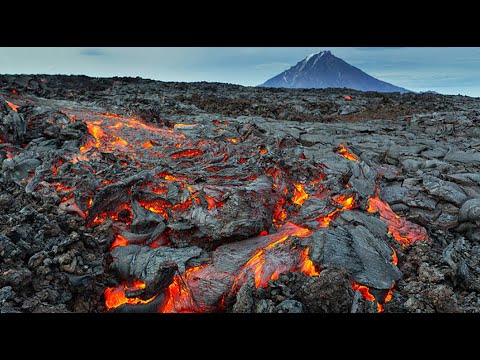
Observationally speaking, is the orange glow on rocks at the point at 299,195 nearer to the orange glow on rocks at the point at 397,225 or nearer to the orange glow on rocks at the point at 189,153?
the orange glow on rocks at the point at 397,225

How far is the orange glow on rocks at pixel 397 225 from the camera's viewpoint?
9773 mm

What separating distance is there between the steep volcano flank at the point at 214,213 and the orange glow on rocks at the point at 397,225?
2.1 inches

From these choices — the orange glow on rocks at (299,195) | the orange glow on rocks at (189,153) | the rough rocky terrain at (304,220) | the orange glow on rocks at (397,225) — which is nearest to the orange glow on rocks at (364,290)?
the rough rocky terrain at (304,220)

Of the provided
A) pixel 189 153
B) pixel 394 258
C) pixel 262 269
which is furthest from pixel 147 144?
pixel 394 258

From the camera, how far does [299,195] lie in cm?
1152

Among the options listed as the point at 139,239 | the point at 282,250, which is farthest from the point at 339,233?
the point at 139,239

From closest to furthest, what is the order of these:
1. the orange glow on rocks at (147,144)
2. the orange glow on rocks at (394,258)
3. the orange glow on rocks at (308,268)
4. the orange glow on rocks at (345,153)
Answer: the orange glow on rocks at (308,268) → the orange glow on rocks at (394,258) → the orange glow on rocks at (147,144) → the orange glow on rocks at (345,153)

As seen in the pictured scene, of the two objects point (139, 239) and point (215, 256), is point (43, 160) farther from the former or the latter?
point (215, 256)

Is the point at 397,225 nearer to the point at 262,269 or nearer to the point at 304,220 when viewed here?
the point at 304,220

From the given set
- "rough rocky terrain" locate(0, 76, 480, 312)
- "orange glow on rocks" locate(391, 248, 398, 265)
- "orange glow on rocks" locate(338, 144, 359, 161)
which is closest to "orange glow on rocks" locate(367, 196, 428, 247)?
"rough rocky terrain" locate(0, 76, 480, 312)

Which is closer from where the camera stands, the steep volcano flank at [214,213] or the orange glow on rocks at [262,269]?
the orange glow on rocks at [262,269]

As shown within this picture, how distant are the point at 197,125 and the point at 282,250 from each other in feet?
42.2

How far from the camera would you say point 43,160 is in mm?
11258

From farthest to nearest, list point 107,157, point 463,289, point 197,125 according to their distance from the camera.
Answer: point 197,125 → point 107,157 → point 463,289
